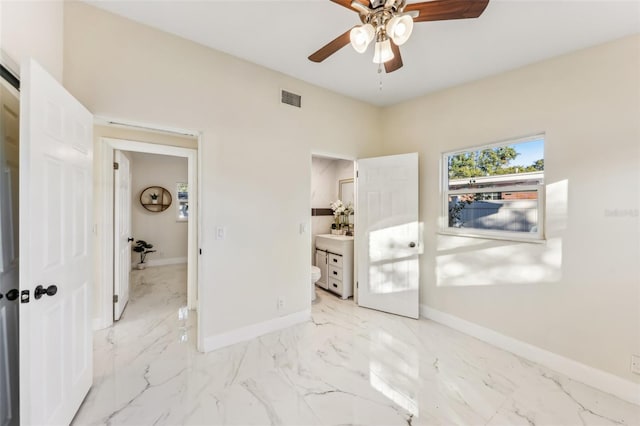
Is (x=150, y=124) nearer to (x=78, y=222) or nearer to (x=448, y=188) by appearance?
(x=78, y=222)

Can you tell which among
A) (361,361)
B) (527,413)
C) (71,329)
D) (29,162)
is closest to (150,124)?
(29,162)

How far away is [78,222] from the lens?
5.36 ft

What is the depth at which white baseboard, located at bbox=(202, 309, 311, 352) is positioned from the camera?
2.38m

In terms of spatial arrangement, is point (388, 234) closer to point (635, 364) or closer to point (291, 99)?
point (291, 99)

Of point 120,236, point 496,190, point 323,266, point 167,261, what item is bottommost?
point 167,261

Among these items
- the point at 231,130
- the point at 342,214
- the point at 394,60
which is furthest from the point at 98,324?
the point at 394,60

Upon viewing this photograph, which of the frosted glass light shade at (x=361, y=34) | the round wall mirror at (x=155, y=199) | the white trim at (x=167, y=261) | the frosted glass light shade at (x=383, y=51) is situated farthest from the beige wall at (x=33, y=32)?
the white trim at (x=167, y=261)

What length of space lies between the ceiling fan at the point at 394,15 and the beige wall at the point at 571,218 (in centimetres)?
158

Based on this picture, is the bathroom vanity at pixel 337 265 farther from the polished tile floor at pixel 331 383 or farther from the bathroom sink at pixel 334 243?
the polished tile floor at pixel 331 383

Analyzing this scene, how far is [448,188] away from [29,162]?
3.44m

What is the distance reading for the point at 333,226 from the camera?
15.2ft

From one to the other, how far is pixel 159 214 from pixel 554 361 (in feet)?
22.8

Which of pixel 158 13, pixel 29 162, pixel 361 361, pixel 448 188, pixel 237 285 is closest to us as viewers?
pixel 29 162

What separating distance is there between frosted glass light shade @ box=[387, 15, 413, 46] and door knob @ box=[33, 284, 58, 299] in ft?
7.10
